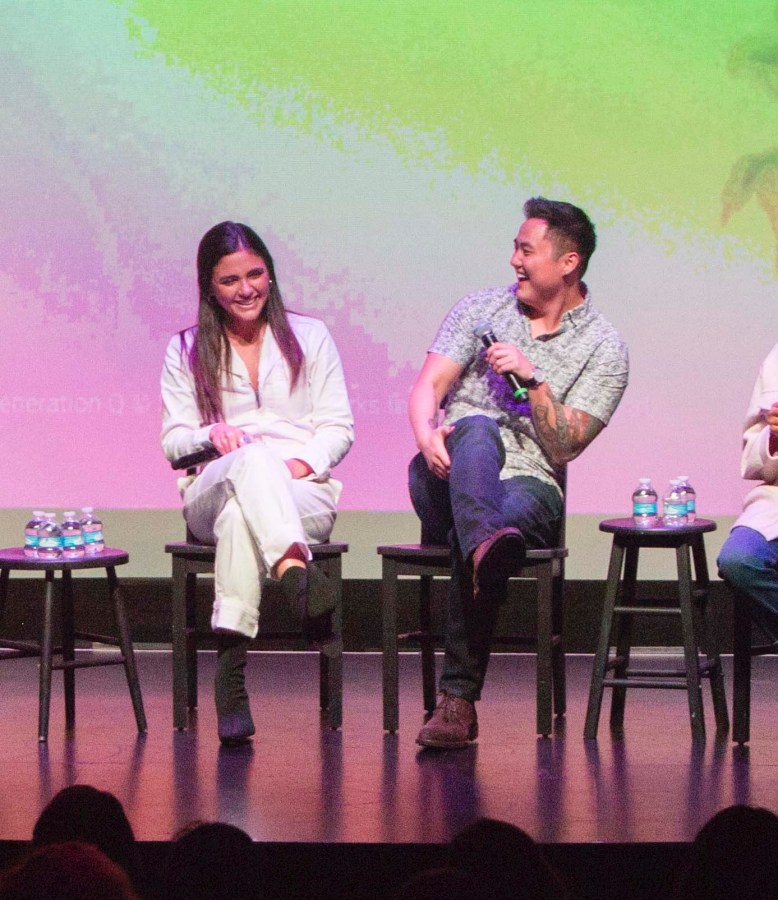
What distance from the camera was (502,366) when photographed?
3408mm

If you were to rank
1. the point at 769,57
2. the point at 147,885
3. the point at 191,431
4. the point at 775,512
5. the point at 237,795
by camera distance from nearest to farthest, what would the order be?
1. the point at 147,885
2. the point at 237,795
3. the point at 775,512
4. the point at 191,431
5. the point at 769,57

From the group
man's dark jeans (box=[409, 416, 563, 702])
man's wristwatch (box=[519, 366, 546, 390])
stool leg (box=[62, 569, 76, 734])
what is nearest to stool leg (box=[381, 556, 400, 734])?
man's dark jeans (box=[409, 416, 563, 702])

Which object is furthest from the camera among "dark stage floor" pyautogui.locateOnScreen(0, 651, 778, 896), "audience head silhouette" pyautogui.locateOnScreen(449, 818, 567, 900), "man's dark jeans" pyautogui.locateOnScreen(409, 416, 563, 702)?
"man's dark jeans" pyautogui.locateOnScreen(409, 416, 563, 702)

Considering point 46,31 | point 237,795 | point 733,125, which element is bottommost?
point 237,795

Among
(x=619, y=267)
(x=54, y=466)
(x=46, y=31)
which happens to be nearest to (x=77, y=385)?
(x=54, y=466)

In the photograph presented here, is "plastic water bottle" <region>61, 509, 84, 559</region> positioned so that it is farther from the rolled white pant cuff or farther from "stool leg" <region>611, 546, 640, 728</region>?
"stool leg" <region>611, 546, 640, 728</region>

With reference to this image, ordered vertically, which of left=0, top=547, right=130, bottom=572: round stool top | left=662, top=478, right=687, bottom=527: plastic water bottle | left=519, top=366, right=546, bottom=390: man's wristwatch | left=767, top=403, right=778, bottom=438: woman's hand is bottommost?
left=0, top=547, right=130, bottom=572: round stool top

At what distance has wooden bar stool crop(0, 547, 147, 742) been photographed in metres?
3.43

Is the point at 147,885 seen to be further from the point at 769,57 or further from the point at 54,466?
the point at 769,57

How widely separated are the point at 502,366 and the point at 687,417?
5.00ft

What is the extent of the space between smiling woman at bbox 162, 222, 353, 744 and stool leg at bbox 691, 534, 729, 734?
95 cm

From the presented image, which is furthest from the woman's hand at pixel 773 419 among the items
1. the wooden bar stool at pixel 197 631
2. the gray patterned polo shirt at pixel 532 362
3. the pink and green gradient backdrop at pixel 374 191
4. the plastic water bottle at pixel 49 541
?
the plastic water bottle at pixel 49 541

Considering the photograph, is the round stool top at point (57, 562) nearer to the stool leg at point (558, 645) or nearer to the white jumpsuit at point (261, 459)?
the white jumpsuit at point (261, 459)

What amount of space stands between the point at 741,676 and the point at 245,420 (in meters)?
1.42
